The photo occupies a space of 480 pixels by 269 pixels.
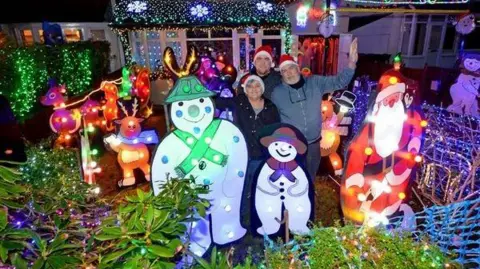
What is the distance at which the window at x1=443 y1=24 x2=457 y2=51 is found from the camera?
16584mm

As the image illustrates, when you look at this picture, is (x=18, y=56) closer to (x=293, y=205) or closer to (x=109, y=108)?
(x=109, y=108)

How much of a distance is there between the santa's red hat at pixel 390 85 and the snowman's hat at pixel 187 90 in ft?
5.43

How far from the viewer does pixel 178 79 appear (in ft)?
10.5

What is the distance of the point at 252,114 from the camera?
3623 mm

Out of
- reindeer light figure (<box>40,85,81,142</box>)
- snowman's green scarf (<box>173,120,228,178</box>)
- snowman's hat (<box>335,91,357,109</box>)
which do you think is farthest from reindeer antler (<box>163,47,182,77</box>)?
reindeer light figure (<box>40,85,81,142</box>)

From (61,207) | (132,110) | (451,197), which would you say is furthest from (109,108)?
(451,197)

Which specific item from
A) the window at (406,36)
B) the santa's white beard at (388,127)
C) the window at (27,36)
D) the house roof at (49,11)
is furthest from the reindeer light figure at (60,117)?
the window at (406,36)

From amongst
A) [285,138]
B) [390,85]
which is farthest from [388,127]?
[285,138]

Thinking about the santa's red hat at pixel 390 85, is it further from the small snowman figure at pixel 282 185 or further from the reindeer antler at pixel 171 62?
the reindeer antler at pixel 171 62

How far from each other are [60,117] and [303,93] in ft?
13.2

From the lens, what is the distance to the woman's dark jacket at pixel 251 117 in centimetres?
360

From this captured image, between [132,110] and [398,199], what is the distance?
361 centimetres

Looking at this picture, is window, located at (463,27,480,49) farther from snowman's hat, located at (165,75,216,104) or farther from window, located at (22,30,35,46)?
window, located at (22,30,35,46)

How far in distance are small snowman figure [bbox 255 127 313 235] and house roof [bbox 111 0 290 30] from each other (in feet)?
25.1
